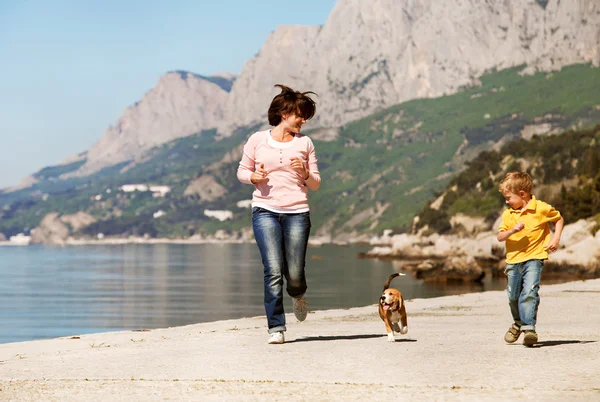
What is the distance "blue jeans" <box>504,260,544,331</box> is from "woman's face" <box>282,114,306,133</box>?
11.8 feet

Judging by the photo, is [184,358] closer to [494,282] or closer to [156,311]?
[156,311]

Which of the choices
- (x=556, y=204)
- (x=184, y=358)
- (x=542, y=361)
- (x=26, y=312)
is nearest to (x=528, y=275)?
(x=542, y=361)

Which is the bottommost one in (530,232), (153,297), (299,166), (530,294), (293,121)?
(153,297)

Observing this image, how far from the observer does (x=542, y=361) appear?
11.5m

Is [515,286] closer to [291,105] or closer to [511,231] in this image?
[511,231]

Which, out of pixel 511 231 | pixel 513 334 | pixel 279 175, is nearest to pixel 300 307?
pixel 279 175

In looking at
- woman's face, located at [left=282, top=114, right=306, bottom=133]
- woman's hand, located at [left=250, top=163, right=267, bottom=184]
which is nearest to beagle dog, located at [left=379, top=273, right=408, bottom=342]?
woman's hand, located at [left=250, top=163, right=267, bottom=184]

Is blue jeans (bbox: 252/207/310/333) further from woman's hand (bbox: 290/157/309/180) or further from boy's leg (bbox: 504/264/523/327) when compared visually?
boy's leg (bbox: 504/264/523/327)

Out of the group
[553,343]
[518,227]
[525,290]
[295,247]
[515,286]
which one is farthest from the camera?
[553,343]

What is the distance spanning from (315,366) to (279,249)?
2.72 meters

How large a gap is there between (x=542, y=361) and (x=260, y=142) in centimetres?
493

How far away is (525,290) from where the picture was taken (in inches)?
527

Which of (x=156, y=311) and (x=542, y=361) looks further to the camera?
(x=156, y=311)

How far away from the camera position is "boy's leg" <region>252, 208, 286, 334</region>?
13539 millimetres
